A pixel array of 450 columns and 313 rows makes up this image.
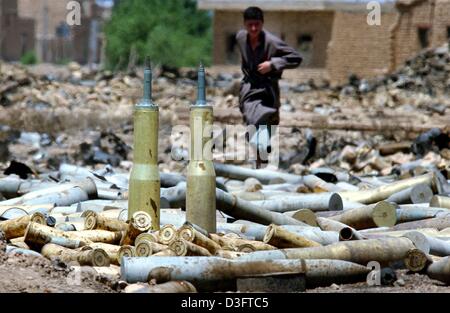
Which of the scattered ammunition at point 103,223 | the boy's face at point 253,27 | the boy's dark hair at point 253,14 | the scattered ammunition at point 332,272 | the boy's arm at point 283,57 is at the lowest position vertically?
the scattered ammunition at point 332,272

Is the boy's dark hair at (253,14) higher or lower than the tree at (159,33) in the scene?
higher

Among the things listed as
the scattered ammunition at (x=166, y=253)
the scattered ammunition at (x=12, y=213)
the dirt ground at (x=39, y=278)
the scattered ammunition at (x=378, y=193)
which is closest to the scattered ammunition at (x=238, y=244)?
the scattered ammunition at (x=166, y=253)

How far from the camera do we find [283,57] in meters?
12.2

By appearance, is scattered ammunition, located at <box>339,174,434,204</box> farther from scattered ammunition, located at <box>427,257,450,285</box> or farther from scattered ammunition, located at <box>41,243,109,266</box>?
scattered ammunition, located at <box>41,243,109,266</box>

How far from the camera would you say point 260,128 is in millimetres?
12125

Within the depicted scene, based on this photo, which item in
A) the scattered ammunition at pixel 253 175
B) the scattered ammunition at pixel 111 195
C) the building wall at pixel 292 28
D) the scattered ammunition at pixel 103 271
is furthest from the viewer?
the building wall at pixel 292 28

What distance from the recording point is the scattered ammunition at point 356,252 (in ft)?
21.5

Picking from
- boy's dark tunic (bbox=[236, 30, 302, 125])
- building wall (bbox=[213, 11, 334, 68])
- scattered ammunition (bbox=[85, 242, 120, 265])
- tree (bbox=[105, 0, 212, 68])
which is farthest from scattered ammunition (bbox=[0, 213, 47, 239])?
tree (bbox=[105, 0, 212, 68])

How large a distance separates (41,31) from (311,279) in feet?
233

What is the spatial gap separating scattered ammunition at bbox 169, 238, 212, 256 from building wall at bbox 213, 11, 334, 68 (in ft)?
121

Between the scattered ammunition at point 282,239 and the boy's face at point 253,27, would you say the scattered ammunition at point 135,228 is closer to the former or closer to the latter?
the scattered ammunition at point 282,239

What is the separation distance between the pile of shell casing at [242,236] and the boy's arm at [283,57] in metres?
2.52

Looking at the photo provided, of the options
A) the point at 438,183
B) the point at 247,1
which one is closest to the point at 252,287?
the point at 438,183

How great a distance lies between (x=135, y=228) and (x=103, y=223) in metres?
0.37
